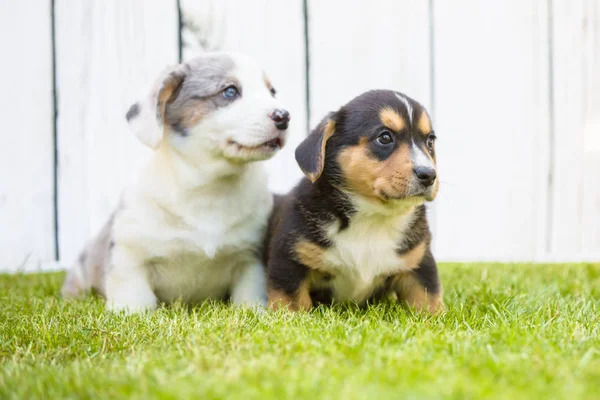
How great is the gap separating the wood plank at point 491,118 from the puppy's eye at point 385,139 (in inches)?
110

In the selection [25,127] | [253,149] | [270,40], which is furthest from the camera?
[270,40]

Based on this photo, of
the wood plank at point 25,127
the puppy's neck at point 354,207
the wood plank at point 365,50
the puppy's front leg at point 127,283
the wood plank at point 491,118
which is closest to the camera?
the puppy's neck at point 354,207

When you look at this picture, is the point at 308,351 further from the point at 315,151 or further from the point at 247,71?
the point at 247,71

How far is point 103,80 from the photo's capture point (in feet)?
18.5

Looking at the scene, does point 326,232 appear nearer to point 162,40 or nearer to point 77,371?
point 77,371

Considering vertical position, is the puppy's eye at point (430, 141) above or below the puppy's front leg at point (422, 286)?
above

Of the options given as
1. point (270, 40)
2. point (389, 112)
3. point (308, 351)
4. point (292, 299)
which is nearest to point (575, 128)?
point (270, 40)

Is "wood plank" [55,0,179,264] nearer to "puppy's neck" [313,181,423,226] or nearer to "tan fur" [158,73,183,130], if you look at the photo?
"tan fur" [158,73,183,130]

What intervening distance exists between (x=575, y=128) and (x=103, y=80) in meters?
4.23

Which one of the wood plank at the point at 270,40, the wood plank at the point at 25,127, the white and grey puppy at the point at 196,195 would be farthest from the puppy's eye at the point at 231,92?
the wood plank at the point at 25,127

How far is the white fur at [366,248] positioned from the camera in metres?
3.20

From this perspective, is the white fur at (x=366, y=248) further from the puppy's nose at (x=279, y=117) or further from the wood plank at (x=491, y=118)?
the wood plank at (x=491, y=118)

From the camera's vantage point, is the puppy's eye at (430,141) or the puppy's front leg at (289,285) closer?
the puppy's front leg at (289,285)

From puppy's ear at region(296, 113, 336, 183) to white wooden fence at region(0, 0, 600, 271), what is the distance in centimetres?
247
